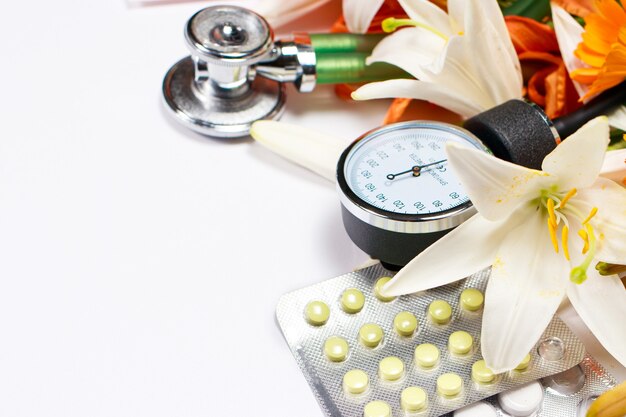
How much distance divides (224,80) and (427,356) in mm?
433

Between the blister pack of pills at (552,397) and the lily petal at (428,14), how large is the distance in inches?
14.8

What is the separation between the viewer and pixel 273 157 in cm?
107

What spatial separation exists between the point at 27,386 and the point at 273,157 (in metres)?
0.37

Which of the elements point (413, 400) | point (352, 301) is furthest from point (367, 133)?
point (413, 400)

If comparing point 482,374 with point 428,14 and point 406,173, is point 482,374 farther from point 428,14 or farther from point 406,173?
point 428,14

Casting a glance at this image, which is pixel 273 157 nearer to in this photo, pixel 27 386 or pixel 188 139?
pixel 188 139

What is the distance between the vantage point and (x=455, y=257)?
0.81 m

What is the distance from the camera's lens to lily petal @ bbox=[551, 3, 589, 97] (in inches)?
39.5

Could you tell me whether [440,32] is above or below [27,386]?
above

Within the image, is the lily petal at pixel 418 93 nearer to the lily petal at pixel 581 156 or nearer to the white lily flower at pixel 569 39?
the white lily flower at pixel 569 39

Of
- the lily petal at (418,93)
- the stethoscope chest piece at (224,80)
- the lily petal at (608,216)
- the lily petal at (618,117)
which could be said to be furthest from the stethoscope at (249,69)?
the lily petal at (608,216)

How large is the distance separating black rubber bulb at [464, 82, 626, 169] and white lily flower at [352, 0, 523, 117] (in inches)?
1.9

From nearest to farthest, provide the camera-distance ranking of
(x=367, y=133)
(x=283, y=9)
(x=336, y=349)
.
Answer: (x=336, y=349), (x=367, y=133), (x=283, y=9)

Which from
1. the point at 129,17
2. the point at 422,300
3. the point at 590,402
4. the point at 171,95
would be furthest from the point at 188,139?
the point at 590,402
